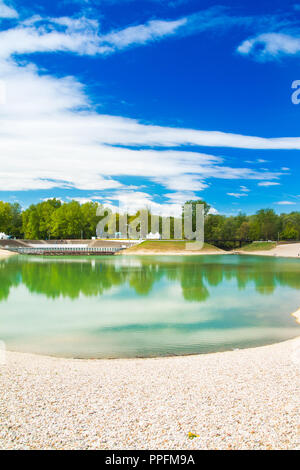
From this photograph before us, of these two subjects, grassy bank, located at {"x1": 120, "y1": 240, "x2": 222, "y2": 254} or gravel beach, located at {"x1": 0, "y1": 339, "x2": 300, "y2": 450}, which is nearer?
gravel beach, located at {"x1": 0, "y1": 339, "x2": 300, "y2": 450}

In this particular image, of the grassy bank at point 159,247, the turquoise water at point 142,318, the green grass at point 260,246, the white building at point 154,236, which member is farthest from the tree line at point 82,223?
the turquoise water at point 142,318

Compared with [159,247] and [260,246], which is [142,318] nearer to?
[159,247]

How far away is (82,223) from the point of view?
4176 inches

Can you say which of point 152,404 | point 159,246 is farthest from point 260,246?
point 152,404

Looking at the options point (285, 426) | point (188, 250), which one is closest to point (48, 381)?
point (285, 426)

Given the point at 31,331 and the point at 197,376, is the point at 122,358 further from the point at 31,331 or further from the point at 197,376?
the point at 31,331

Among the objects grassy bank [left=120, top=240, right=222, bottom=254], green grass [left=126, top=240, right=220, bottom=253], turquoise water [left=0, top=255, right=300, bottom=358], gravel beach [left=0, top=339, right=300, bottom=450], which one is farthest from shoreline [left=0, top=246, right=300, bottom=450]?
green grass [left=126, top=240, right=220, bottom=253]

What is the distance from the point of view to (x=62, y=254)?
262 ft

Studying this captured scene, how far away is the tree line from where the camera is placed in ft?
344

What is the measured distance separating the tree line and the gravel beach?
9793 centimetres

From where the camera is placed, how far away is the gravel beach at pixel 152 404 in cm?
521

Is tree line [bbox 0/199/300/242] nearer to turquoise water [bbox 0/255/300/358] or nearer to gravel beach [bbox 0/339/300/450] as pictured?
turquoise water [bbox 0/255/300/358]

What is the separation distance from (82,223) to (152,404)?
4014 inches
